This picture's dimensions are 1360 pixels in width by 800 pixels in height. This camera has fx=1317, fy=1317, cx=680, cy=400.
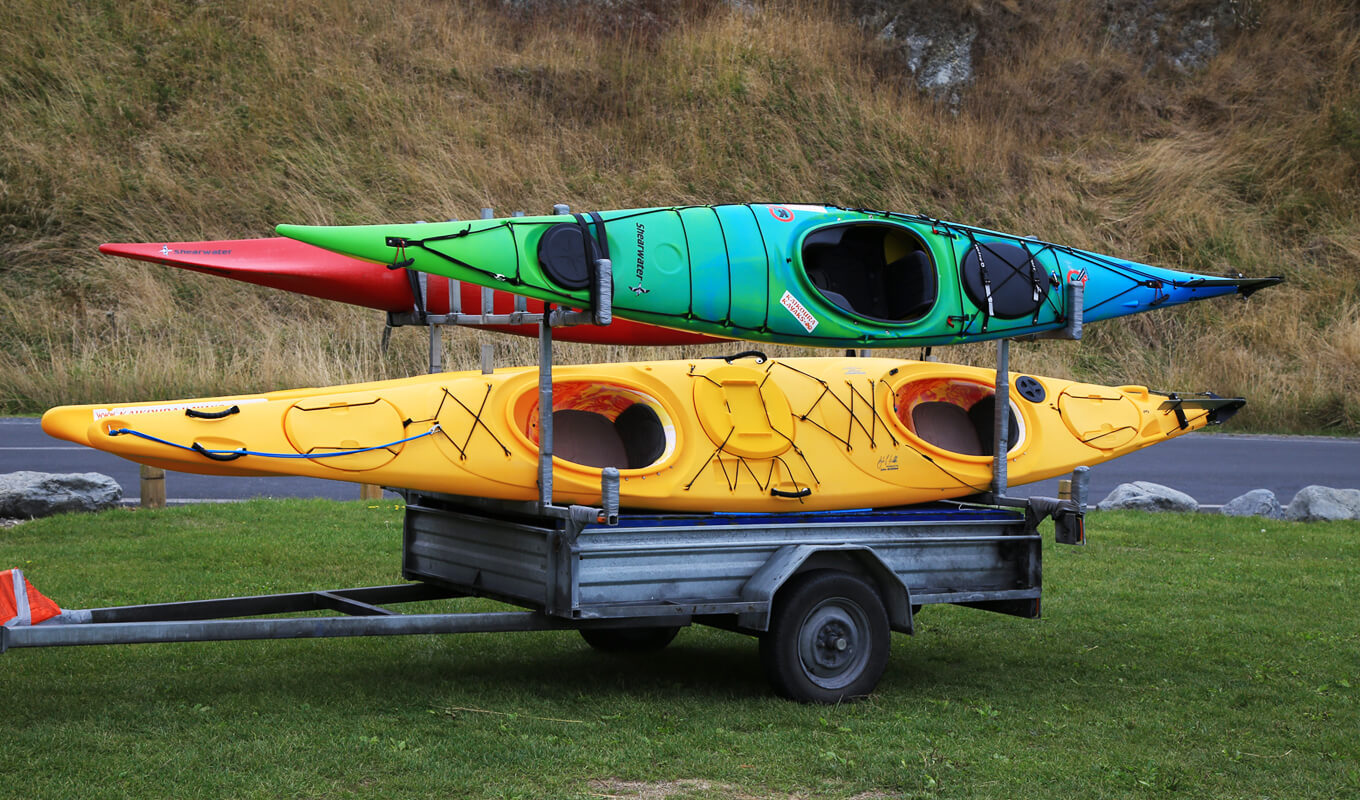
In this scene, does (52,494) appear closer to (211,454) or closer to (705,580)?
(211,454)

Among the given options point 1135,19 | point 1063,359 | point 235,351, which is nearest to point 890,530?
point 235,351

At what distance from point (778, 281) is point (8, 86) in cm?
2284

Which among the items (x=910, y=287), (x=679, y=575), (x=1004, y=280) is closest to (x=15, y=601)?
(x=679, y=575)

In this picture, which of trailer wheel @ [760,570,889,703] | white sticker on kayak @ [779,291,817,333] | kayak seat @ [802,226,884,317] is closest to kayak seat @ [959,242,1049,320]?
kayak seat @ [802,226,884,317]

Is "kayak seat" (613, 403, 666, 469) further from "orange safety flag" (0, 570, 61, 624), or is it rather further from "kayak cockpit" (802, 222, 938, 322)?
"orange safety flag" (0, 570, 61, 624)

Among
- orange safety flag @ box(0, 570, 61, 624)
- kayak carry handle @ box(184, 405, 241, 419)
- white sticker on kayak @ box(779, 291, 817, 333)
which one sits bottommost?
orange safety flag @ box(0, 570, 61, 624)

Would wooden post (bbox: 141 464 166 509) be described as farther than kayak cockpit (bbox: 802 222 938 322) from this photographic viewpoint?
Yes

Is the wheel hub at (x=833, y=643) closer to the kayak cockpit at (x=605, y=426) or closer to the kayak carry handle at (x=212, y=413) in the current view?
the kayak cockpit at (x=605, y=426)

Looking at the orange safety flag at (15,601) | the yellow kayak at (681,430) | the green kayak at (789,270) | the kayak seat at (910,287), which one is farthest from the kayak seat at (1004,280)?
the orange safety flag at (15,601)

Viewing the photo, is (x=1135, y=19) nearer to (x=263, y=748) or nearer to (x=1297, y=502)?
(x=1297, y=502)

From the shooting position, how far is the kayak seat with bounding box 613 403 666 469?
688 centimetres

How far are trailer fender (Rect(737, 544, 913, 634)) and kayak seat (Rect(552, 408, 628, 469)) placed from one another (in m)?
1.19

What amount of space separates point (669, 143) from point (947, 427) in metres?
19.5

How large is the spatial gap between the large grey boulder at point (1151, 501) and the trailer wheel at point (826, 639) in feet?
23.0
